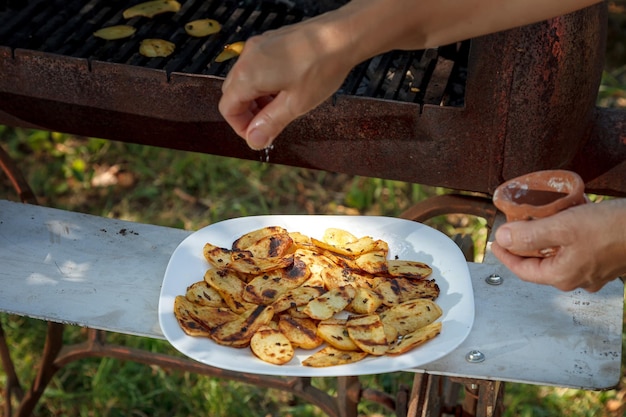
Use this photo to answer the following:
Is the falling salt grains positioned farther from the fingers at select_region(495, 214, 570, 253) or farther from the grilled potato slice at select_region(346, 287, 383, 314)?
the fingers at select_region(495, 214, 570, 253)

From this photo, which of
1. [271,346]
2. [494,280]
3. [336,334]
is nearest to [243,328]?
[271,346]

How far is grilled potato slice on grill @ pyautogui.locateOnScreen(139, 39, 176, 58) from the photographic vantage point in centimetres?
267

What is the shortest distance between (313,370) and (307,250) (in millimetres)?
395

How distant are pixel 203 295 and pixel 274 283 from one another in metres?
0.16

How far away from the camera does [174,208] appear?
4.01 meters

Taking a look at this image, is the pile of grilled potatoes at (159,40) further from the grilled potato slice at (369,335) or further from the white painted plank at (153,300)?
the grilled potato slice at (369,335)

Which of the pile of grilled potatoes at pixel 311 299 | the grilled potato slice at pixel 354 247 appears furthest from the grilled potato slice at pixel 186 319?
the grilled potato slice at pixel 354 247

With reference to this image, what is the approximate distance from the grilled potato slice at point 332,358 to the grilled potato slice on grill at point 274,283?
0.20 m

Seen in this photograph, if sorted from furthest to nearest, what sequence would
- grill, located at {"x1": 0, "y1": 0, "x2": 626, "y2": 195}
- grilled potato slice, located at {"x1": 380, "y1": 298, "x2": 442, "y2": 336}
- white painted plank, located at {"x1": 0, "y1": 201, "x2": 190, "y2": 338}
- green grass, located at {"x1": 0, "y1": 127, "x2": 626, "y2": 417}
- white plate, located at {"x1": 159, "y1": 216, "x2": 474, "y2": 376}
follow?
green grass, located at {"x1": 0, "y1": 127, "x2": 626, "y2": 417} < grill, located at {"x1": 0, "y1": 0, "x2": 626, "y2": 195} < white painted plank, located at {"x1": 0, "y1": 201, "x2": 190, "y2": 338} < grilled potato slice, located at {"x1": 380, "y1": 298, "x2": 442, "y2": 336} < white plate, located at {"x1": 159, "y1": 216, "x2": 474, "y2": 376}

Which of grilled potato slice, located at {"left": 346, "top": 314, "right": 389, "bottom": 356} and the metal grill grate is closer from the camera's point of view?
grilled potato slice, located at {"left": 346, "top": 314, "right": 389, "bottom": 356}

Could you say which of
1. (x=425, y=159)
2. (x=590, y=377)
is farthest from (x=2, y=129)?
(x=590, y=377)

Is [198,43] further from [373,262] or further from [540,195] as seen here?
[540,195]

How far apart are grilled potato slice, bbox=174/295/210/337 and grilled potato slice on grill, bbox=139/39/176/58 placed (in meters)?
1.07

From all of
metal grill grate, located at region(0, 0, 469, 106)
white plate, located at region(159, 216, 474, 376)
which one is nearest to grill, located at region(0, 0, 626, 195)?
metal grill grate, located at region(0, 0, 469, 106)
